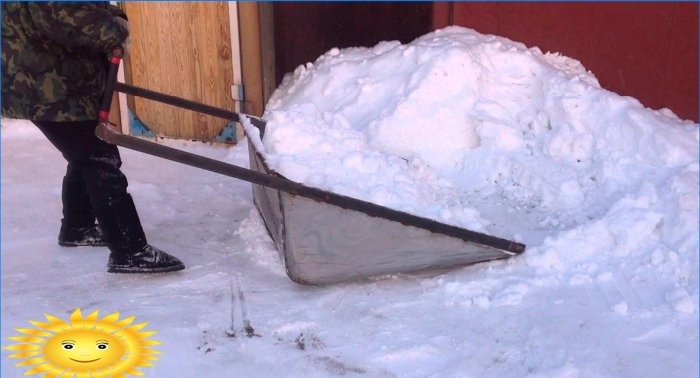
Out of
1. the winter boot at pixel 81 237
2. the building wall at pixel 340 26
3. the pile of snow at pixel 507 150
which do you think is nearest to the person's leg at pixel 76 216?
the winter boot at pixel 81 237

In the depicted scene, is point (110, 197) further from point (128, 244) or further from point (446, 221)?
point (446, 221)

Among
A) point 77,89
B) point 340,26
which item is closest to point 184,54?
point 340,26

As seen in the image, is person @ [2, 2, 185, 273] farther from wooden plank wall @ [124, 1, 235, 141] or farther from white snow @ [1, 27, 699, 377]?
wooden plank wall @ [124, 1, 235, 141]

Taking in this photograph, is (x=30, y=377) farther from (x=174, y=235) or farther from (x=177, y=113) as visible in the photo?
(x=177, y=113)

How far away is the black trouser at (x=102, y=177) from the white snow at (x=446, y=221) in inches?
8.8

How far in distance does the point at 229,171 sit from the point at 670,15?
3326mm

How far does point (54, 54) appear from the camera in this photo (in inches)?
116

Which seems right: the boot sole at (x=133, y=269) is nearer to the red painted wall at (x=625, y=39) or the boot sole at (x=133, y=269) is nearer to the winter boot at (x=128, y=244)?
the winter boot at (x=128, y=244)

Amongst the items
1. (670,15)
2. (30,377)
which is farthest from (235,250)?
(670,15)

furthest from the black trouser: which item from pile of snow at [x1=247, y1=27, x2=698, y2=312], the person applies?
pile of snow at [x1=247, y1=27, x2=698, y2=312]

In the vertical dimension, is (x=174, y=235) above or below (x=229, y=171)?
below

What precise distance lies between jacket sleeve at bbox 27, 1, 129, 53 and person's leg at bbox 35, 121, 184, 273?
0.41 meters

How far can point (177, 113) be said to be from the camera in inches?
223

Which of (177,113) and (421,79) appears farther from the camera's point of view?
(177,113)
